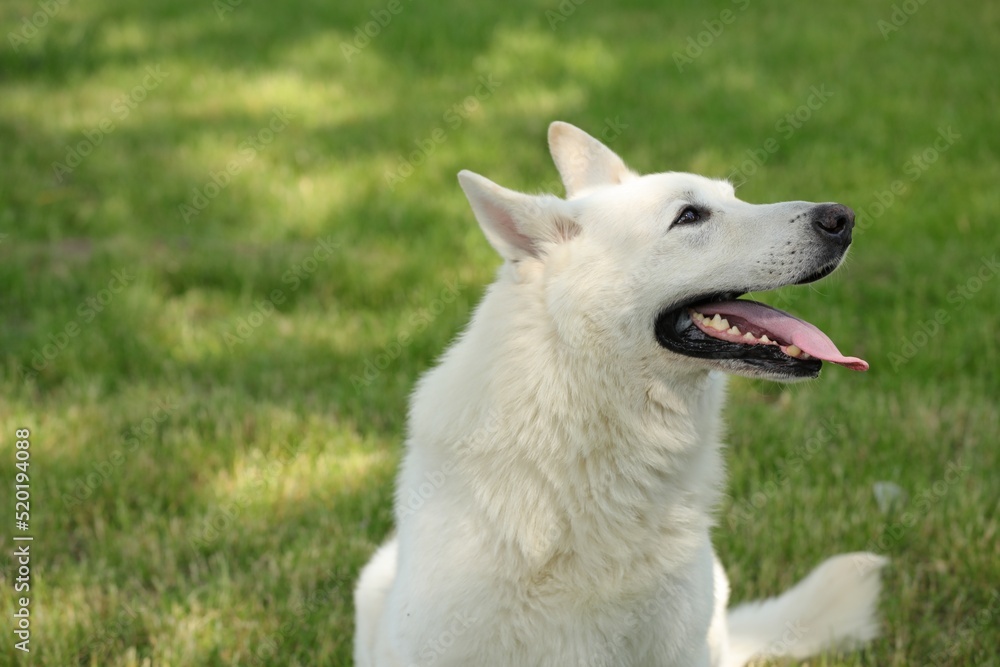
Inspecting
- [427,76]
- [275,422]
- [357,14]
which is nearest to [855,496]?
[275,422]

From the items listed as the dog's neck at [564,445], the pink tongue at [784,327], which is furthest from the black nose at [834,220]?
the dog's neck at [564,445]

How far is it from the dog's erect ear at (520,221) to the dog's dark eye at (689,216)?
11.7 inches

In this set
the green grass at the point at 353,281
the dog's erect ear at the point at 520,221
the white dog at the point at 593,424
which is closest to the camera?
the white dog at the point at 593,424

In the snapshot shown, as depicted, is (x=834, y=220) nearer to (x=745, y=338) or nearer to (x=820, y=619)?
(x=745, y=338)

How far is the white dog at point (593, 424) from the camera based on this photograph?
2.62m

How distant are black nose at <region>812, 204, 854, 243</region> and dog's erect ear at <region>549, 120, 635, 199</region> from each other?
0.78m

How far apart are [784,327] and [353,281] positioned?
3.37 metres

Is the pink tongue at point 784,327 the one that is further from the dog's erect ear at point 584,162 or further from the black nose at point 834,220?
the dog's erect ear at point 584,162

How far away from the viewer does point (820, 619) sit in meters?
3.37

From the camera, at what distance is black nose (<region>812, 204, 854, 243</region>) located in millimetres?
2701

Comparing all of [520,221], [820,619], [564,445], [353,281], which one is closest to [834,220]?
[520,221]

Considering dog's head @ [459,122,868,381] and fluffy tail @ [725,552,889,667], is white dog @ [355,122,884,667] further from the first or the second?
fluffy tail @ [725,552,889,667]

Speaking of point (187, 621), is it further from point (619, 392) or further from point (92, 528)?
point (619, 392)

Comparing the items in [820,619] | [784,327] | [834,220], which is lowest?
[820,619]
